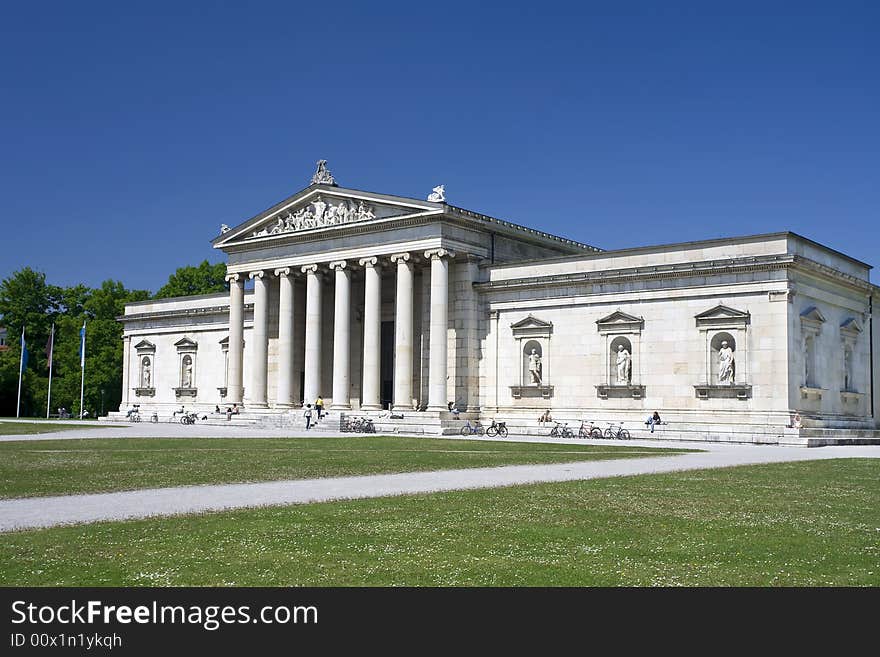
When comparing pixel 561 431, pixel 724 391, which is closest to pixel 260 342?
pixel 561 431

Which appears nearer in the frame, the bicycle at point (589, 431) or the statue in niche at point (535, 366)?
the bicycle at point (589, 431)

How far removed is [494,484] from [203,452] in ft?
52.8

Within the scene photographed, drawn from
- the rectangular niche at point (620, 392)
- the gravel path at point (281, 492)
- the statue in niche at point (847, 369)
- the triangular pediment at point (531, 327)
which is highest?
the triangular pediment at point (531, 327)

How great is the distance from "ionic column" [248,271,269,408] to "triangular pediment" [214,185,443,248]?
350cm

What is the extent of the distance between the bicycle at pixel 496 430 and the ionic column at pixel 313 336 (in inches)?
631

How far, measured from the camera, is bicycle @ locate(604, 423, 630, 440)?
57.5m

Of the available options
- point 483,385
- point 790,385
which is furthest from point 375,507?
point 483,385

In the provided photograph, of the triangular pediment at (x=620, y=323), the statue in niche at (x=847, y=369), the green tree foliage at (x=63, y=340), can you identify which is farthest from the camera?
the green tree foliage at (x=63, y=340)

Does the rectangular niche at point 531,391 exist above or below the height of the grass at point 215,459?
above

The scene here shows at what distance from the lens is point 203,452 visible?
3734 centimetres

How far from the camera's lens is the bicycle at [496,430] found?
201ft

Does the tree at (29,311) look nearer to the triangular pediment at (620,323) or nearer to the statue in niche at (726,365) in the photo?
the triangular pediment at (620,323)

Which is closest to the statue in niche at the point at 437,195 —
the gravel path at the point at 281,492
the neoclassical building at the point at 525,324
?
the neoclassical building at the point at 525,324

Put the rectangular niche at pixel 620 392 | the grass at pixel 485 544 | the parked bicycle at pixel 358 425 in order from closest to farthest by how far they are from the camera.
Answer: the grass at pixel 485 544 → the rectangular niche at pixel 620 392 → the parked bicycle at pixel 358 425
